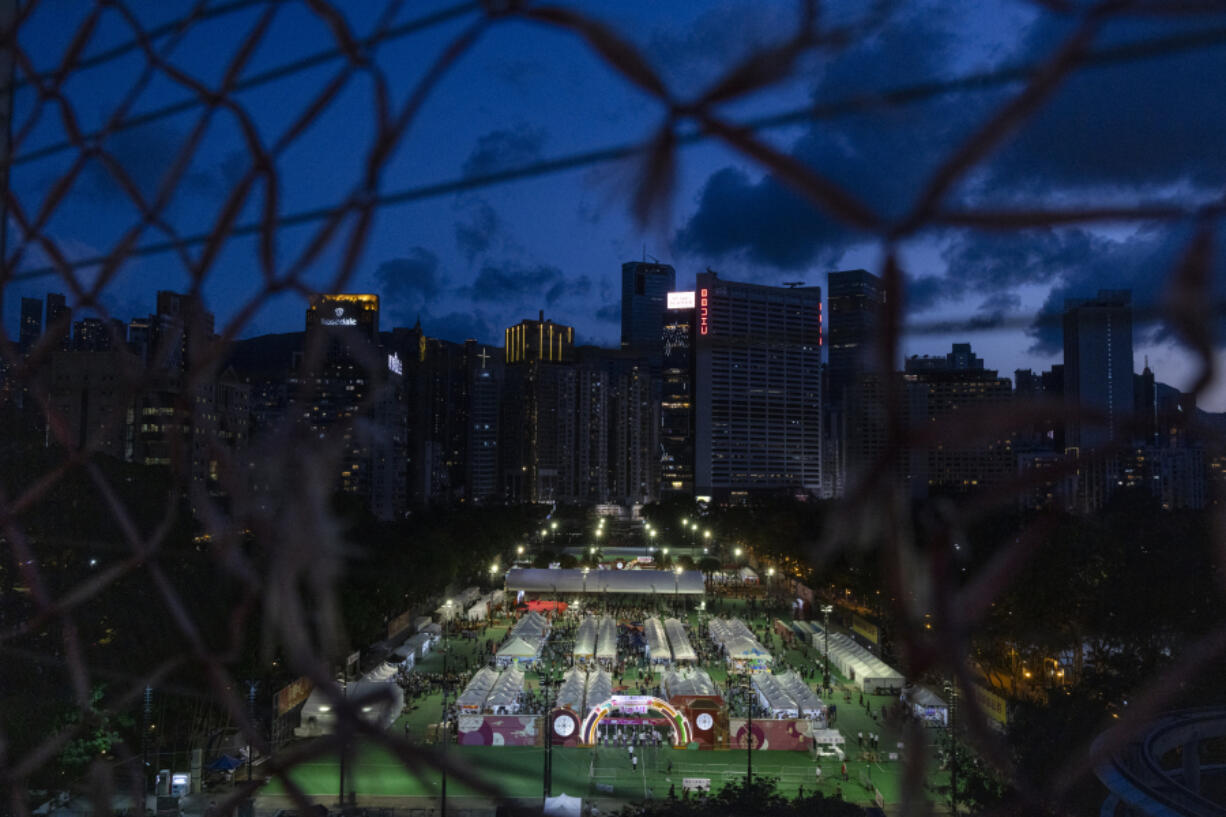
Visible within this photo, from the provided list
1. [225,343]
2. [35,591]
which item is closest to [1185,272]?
[225,343]

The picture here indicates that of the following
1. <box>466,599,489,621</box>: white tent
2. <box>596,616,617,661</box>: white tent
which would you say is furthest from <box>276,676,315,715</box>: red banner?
<box>466,599,489,621</box>: white tent

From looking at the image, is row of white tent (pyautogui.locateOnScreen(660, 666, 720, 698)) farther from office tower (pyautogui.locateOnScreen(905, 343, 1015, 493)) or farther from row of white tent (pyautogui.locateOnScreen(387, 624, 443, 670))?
office tower (pyautogui.locateOnScreen(905, 343, 1015, 493))

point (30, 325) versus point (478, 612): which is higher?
point (30, 325)

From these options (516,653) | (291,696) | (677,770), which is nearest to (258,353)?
(291,696)

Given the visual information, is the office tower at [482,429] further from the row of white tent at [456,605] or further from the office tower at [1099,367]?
the office tower at [1099,367]

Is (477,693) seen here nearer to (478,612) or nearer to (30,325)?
(30,325)


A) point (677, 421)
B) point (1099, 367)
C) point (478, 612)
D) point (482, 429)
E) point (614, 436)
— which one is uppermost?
point (677, 421)
